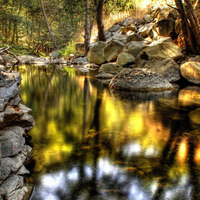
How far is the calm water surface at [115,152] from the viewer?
6.37ft

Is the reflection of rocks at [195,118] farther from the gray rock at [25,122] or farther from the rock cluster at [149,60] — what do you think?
the gray rock at [25,122]

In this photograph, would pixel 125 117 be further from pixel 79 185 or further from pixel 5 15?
pixel 5 15

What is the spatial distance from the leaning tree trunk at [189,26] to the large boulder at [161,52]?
2.51 feet

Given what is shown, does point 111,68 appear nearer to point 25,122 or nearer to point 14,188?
point 25,122

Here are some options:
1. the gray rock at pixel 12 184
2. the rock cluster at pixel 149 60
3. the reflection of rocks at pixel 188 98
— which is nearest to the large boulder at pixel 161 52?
the rock cluster at pixel 149 60

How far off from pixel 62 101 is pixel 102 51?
8752 mm

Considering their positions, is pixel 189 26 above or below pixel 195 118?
above

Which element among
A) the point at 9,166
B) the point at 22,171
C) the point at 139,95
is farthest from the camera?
the point at 139,95

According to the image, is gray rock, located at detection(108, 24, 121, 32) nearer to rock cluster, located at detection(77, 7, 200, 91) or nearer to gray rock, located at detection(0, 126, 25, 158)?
rock cluster, located at detection(77, 7, 200, 91)

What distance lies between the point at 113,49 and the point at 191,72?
581 centimetres

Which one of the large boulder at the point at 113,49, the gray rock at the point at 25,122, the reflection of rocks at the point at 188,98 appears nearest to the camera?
the gray rock at the point at 25,122

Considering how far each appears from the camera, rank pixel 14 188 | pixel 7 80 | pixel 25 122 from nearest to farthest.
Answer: pixel 14 188, pixel 7 80, pixel 25 122

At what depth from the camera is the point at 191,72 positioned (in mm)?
7789

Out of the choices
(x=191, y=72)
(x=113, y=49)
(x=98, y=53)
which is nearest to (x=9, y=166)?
(x=191, y=72)
